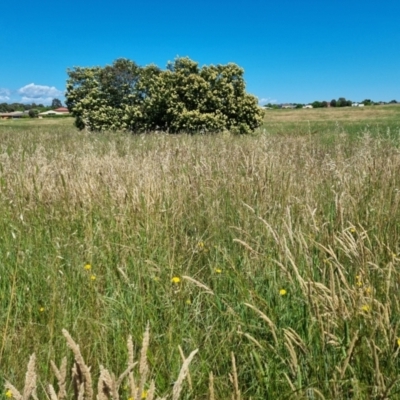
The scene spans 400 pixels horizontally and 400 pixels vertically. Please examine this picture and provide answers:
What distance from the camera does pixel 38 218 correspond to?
9.48 ft

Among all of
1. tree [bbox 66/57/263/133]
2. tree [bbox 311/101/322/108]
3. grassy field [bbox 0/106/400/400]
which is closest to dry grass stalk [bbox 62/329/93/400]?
grassy field [bbox 0/106/400/400]

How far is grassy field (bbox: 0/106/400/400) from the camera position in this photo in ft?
4.03

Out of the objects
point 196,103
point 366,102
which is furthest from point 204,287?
point 366,102

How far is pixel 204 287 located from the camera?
1.37m

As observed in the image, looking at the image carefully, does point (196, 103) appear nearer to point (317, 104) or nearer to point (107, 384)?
point (107, 384)

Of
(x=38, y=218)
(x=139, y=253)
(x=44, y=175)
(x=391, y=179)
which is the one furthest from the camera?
(x=44, y=175)

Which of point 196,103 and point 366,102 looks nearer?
point 196,103

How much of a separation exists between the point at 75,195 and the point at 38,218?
1.09ft

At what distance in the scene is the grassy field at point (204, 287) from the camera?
4.03 feet

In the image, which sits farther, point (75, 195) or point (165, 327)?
point (75, 195)

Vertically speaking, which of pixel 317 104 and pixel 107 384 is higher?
pixel 317 104

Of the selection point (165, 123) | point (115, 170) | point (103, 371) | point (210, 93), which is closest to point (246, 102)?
point (210, 93)

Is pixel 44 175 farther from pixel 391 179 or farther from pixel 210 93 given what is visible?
pixel 210 93

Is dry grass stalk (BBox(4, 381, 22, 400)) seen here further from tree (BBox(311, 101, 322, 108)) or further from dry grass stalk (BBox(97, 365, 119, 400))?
tree (BBox(311, 101, 322, 108))
